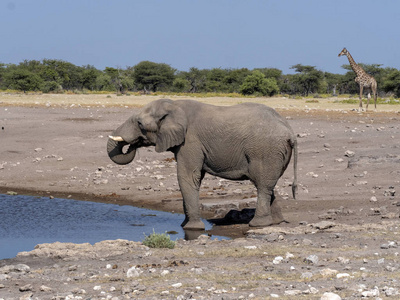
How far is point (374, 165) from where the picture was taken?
17.5 metres

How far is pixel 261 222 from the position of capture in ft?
41.3

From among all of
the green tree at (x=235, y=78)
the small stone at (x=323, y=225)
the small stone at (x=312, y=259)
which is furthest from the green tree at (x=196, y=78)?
the small stone at (x=312, y=259)

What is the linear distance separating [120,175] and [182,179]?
6150 mm

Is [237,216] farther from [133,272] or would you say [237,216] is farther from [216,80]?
[216,80]

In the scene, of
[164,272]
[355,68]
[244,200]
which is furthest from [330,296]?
[355,68]

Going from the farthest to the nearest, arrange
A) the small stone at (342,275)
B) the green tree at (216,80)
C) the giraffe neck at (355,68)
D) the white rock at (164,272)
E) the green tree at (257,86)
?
the green tree at (216,80) < the green tree at (257,86) < the giraffe neck at (355,68) < the white rock at (164,272) < the small stone at (342,275)

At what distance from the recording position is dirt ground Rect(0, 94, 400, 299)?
25.5 feet

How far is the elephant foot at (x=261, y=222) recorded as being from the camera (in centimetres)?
1257

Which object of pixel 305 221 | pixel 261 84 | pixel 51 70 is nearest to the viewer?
pixel 305 221

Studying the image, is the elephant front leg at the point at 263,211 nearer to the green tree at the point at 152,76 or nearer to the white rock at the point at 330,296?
the white rock at the point at 330,296

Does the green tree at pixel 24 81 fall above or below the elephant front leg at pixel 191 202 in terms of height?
above

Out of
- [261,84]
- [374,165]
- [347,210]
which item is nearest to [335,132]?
[374,165]

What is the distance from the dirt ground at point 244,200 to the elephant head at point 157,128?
71.0 inches

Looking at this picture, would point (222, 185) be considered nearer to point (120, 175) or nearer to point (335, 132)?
point (120, 175)
